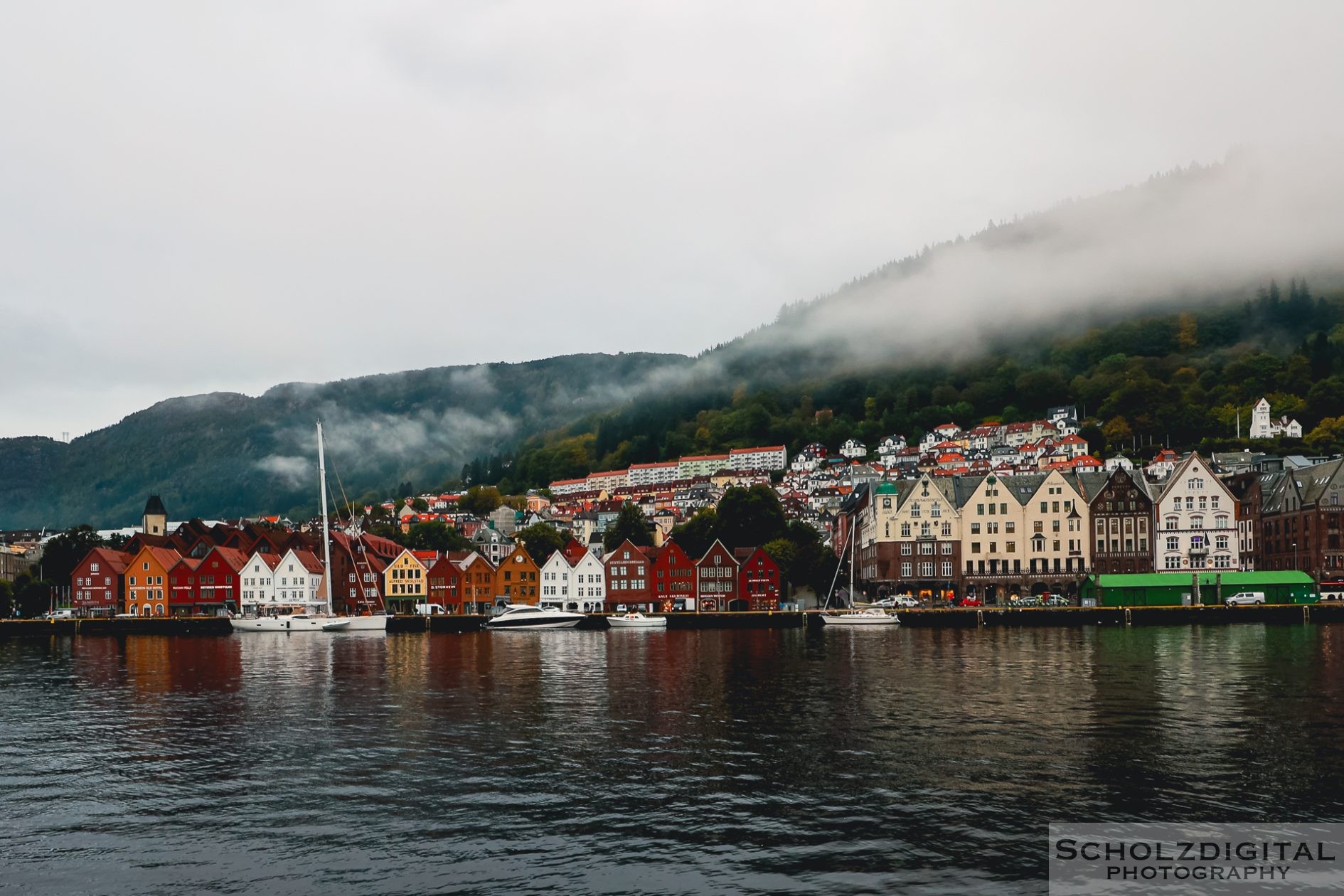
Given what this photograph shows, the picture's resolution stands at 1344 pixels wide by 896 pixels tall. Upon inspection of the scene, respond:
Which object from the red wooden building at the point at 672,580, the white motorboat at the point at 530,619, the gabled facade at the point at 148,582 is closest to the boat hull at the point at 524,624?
the white motorboat at the point at 530,619

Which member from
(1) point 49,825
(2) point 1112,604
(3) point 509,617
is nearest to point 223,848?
(1) point 49,825

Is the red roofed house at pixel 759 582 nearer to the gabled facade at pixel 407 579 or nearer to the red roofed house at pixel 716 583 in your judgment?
the red roofed house at pixel 716 583

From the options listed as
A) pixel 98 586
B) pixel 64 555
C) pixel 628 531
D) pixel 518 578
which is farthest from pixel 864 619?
pixel 64 555

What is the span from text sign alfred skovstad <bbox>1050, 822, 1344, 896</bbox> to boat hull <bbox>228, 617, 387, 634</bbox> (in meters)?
94.5

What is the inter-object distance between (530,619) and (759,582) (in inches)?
1144

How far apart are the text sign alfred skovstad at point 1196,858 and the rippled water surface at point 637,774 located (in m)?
0.76

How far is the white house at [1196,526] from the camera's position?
115062 millimetres

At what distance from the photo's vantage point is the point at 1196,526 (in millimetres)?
115438

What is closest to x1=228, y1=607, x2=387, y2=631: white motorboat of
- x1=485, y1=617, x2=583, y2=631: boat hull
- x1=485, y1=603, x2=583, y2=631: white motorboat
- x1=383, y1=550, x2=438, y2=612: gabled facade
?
x1=485, y1=617, x2=583, y2=631: boat hull

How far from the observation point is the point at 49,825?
2320 cm

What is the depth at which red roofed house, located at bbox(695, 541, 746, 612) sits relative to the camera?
12075 centimetres

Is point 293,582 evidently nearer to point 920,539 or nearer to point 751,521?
point 751,521

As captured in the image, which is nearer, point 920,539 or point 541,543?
point 920,539

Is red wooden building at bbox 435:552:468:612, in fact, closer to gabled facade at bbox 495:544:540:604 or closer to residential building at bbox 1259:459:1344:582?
gabled facade at bbox 495:544:540:604
